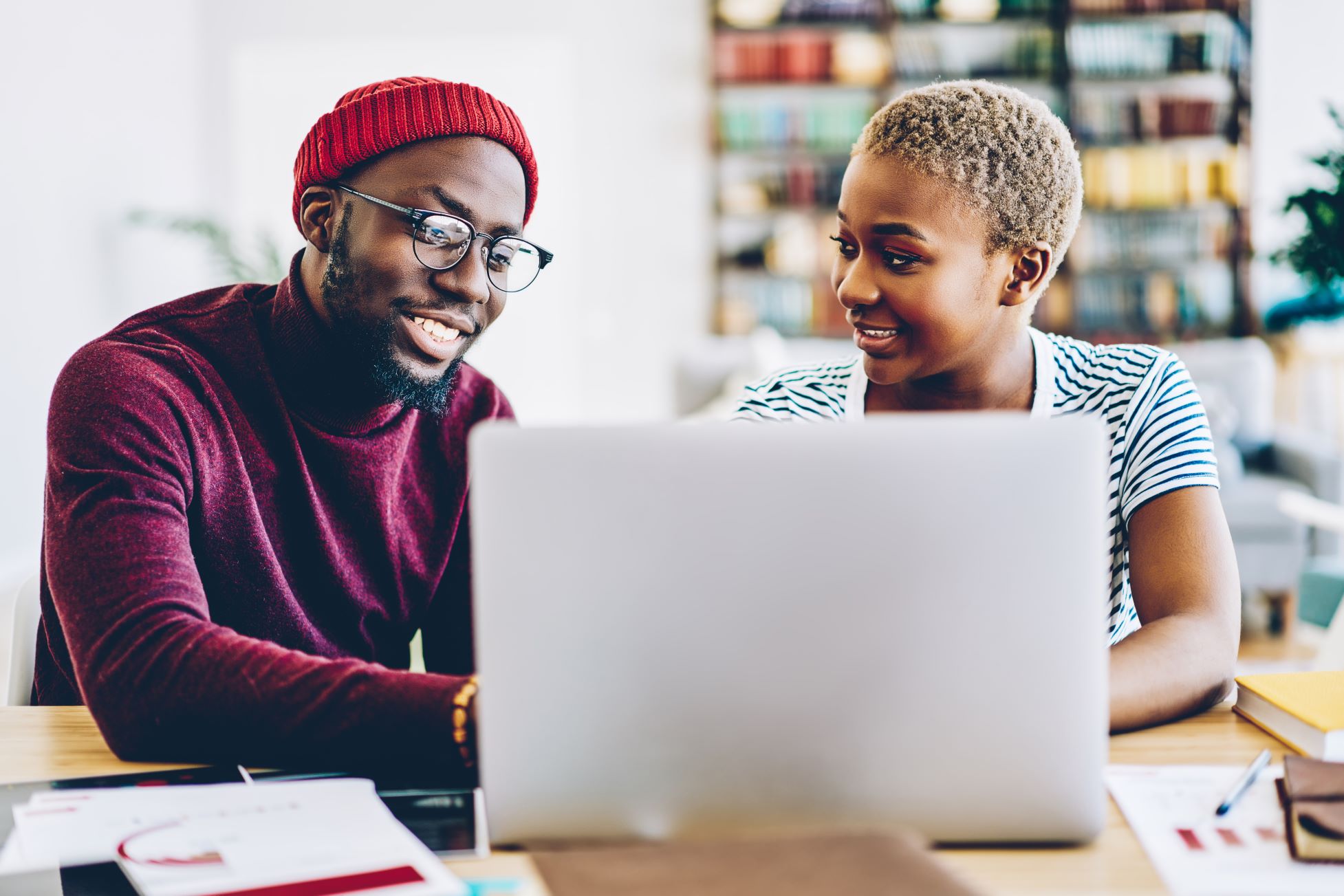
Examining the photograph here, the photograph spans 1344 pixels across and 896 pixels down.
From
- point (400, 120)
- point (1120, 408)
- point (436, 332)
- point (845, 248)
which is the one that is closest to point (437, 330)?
point (436, 332)

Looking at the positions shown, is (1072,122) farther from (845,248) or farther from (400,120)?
(400,120)

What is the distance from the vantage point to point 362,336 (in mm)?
1300

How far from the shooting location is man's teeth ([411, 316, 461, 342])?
4.32 feet

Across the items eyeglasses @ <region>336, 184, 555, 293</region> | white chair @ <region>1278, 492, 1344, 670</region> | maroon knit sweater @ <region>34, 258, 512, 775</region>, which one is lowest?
white chair @ <region>1278, 492, 1344, 670</region>

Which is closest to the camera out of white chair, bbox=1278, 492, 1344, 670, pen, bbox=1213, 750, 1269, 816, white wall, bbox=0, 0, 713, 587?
pen, bbox=1213, 750, 1269, 816

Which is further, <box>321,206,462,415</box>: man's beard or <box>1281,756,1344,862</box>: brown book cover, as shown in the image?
<box>321,206,462,415</box>: man's beard

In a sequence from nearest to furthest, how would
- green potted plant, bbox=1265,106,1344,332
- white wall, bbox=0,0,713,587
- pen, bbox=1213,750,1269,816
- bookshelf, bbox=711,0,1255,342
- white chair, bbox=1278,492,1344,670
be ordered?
pen, bbox=1213,750,1269,816 → green potted plant, bbox=1265,106,1344,332 → white chair, bbox=1278,492,1344,670 → bookshelf, bbox=711,0,1255,342 → white wall, bbox=0,0,713,587

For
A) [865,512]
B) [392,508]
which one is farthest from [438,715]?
[392,508]

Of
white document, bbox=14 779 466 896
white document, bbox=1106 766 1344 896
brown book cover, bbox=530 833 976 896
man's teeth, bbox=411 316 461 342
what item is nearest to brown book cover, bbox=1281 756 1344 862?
white document, bbox=1106 766 1344 896

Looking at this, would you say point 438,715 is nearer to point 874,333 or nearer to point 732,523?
point 732,523

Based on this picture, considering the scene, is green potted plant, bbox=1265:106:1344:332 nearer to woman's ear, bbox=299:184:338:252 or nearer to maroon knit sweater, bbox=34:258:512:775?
maroon knit sweater, bbox=34:258:512:775

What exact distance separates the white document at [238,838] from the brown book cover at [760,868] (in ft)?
0.26

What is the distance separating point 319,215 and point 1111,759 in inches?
39.1

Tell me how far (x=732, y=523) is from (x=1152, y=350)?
86 cm
